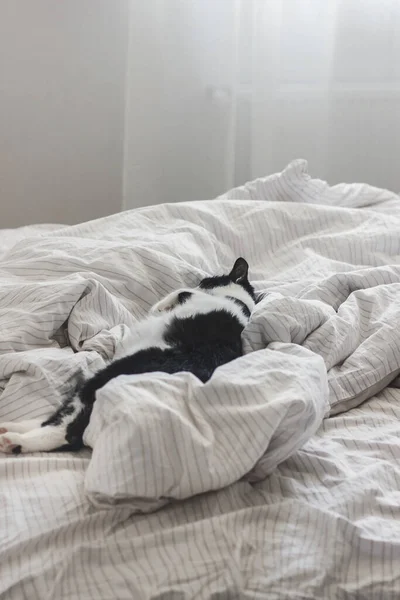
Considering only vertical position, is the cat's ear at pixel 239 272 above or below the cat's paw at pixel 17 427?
above

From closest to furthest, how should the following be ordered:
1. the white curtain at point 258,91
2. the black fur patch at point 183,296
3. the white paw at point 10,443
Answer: the white paw at point 10,443, the black fur patch at point 183,296, the white curtain at point 258,91

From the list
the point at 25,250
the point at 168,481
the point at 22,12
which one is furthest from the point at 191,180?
the point at 168,481

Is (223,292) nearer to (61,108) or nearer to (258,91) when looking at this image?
(258,91)

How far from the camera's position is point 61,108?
2.65 meters

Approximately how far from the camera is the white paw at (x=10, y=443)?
0.97 meters

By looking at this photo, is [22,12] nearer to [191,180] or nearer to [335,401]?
[191,180]

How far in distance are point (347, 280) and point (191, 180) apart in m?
1.31

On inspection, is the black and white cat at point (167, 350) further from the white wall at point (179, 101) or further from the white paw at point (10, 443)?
the white wall at point (179, 101)

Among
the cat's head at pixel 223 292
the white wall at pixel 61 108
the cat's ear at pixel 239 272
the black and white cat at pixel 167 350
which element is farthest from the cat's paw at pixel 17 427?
the white wall at pixel 61 108

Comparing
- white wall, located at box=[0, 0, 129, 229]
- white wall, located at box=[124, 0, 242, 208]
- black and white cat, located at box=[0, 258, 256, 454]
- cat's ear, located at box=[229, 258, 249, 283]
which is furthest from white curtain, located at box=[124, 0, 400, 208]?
black and white cat, located at box=[0, 258, 256, 454]

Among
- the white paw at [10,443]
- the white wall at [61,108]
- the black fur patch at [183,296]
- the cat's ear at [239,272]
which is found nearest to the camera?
the white paw at [10,443]

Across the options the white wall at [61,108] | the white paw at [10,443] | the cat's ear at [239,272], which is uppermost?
the white wall at [61,108]

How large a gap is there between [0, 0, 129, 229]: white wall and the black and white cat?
1426 millimetres

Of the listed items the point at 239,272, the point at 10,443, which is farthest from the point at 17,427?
the point at 239,272
